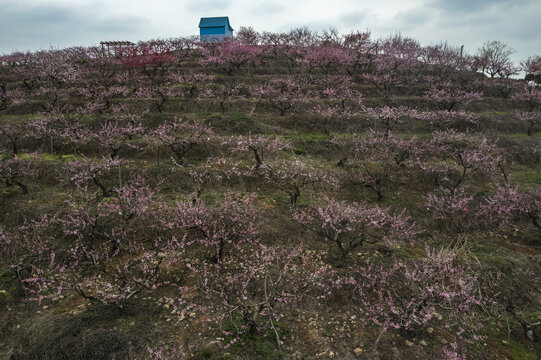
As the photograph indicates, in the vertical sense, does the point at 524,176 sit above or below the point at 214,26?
below

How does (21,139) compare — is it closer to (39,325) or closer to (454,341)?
(39,325)

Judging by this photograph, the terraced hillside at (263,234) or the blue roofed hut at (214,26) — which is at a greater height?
the blue roofed hut at (214,26)

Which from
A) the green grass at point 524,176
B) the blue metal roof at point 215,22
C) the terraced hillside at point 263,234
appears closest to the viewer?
the terraced hillside at point 263,234

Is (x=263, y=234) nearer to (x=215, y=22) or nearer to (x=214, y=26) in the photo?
(x=214, y=26)

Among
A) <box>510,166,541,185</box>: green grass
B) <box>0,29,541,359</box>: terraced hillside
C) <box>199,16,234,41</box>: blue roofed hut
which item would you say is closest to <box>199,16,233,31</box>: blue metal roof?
<box>199,16,234,41</box>: blue roofed hut

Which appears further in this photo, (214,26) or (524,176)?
(214,26)

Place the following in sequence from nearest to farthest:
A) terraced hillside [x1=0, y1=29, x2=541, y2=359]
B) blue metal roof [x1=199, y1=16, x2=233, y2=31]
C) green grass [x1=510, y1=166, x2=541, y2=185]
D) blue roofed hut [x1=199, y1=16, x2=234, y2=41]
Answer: terraced hillside [x1=0, y1=29, x2=541, y2=359], green grass [x1=510, y1=166, x2=541, y2=185], blue roofed hut [x1=199, y1=16, x2=234, y2=41], blue metal roof [x1=199, y1=16, x2=233, y2=31]

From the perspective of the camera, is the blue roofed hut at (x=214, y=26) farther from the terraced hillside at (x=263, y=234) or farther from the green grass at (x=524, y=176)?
the green grass at (x=524, y=176)

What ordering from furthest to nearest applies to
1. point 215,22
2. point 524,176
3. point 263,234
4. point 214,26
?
point 215,22 < point 214,26 < point 524,176 < point 263,234

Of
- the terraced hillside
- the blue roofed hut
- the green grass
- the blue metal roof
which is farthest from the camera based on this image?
the blue metal roof

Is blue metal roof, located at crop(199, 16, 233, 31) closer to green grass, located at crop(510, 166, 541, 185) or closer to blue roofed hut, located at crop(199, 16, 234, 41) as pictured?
blue roofed hut, located at crop(199, 16, 234, 41)

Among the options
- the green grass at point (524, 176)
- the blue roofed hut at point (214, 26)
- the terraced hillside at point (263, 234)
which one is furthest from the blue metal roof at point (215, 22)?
the green grass at point (524, 176)

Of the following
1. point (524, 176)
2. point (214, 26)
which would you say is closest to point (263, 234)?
point (524, 176)

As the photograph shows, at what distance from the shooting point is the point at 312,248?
10.9 metres
